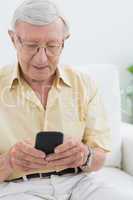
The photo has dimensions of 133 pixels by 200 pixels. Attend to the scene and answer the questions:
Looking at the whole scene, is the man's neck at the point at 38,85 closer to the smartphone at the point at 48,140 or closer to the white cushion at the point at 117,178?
the smartphone at the point at 48,140

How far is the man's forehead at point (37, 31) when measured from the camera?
1.33 meters

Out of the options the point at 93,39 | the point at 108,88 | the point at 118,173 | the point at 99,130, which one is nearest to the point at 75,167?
the point at 99,130

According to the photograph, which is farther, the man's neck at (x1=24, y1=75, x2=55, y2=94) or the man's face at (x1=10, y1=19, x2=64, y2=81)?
the man's neck at (x1=24, y1=75, x2=55, y2=94)

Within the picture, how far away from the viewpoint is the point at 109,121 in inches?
68.3

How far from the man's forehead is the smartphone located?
32 centimetres

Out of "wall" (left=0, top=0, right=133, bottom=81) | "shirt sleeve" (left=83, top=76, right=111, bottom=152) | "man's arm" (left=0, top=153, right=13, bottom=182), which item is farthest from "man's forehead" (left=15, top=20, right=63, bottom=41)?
"wall" (left=0, top=0, right=133, bottom=81)

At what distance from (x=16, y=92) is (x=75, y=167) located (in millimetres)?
337

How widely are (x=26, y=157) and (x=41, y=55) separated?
34 cm

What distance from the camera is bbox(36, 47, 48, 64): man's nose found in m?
1.36

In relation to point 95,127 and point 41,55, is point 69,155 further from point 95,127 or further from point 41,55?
point 41,55

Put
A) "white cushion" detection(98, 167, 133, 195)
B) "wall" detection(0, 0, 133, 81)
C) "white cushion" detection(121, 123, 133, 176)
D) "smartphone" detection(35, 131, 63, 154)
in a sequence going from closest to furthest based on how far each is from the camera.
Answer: "smartphone" detection(35, 131, 63, 154), "white cushion" detection(98, 167, 133, 195), "white cushion" detection(121, 123, 133, 176), "wall" detection(0, 0, 133, 81)

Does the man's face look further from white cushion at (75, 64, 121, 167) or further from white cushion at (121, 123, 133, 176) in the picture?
white cushion at (121, 123, 133, 176)

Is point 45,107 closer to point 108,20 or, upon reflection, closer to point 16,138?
point 16,138

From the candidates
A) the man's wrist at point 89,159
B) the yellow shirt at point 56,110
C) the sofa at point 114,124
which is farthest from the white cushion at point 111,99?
the man's wrist at point 89,159
